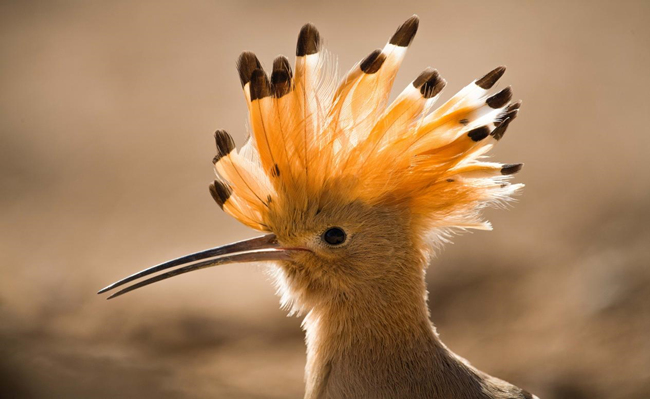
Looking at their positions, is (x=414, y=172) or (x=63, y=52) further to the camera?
(x=63, y=52)

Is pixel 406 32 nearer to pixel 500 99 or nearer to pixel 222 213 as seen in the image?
pixel 500 99

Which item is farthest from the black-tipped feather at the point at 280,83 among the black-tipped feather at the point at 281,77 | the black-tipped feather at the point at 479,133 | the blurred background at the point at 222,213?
the blurred background at the point at 222,213

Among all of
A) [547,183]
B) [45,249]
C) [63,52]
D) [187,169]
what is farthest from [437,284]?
[63,52]

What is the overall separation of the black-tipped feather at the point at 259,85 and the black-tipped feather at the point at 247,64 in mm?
16

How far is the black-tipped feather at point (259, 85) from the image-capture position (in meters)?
1.42

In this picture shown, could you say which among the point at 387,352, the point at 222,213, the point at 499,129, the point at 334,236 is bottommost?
the point at 387,352

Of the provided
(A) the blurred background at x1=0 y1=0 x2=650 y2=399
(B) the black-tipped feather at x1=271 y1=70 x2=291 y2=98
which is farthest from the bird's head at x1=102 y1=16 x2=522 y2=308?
(A) the blurred background at x1=0 y1=0 x2=650 y2=399

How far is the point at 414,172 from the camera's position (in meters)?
1.51

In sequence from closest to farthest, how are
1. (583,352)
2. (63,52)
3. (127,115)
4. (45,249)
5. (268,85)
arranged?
(268,85) → (583,352) → (45,249) → (127,115) → (63,52)

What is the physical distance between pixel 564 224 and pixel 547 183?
0.34 metres

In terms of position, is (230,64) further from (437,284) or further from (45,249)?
(437,284)

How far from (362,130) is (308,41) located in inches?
8.0

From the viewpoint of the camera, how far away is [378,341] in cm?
157

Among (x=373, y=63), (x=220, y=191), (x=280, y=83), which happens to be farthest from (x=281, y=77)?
(x=220, y=191)
